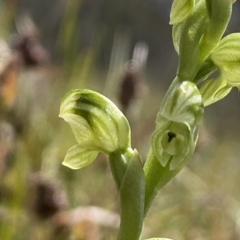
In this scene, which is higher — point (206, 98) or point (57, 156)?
point (206, 98)

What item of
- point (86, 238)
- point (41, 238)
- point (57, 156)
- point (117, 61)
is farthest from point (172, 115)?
point (117, 61)

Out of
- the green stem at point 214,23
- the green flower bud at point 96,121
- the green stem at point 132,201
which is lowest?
the green stem at point 132,201

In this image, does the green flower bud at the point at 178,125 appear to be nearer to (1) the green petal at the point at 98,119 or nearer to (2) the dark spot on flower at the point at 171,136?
(2) the dark spot on flower at the point at 171,136

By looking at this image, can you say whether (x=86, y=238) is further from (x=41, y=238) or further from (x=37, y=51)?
(x=37, y=51)

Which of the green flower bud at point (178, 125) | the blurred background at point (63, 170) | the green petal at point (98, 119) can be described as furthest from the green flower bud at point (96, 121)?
the blurred background at point (63, 170)

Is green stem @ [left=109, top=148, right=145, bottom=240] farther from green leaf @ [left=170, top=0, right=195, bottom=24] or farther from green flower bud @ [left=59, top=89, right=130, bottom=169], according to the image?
green leaf @ [left=170, top=0, right=195, bottom=24]

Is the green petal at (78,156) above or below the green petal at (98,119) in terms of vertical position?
below

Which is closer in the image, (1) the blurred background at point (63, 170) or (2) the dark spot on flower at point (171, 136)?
(2) the dark spot on flower at point (171, 136)

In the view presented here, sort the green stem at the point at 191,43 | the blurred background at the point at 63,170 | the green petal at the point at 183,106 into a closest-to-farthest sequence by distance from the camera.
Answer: the green petal at the point at 183,106 → the green stem at the point at 191,43 → the blurred background at the point at 63,170
